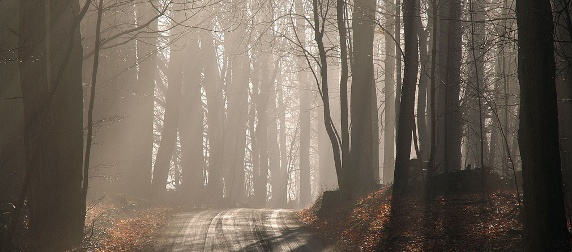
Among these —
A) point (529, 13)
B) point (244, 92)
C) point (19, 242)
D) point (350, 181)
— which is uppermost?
point (244, 92)

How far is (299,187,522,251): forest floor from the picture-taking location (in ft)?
38.6

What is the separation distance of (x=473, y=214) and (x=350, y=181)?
288 inches

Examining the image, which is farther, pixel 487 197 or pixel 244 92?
pixel 244 92

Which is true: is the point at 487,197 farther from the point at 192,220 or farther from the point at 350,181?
the point at 192,220

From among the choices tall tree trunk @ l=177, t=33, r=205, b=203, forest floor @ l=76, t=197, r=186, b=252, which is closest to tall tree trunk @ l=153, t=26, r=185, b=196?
tall tree trunk @ l=177, t=33, r=205, b=203

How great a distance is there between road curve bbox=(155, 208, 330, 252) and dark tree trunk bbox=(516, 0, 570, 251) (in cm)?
559

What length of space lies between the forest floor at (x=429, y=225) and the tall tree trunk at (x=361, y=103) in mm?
2911

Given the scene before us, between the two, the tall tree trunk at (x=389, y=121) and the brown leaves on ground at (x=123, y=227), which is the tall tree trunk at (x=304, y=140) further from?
the brown leaves on ground at (x=123, y=227)

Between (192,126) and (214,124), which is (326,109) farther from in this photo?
(214,124)

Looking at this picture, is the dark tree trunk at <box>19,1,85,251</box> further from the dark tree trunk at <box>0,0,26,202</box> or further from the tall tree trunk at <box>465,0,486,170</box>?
the tall tree trunk at <box>465,0,486,170</box>

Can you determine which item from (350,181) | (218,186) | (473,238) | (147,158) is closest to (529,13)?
(473,238)

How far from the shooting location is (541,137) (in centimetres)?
932

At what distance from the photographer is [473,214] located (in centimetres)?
1367

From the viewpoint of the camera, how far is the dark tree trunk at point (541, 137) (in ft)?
30.6
